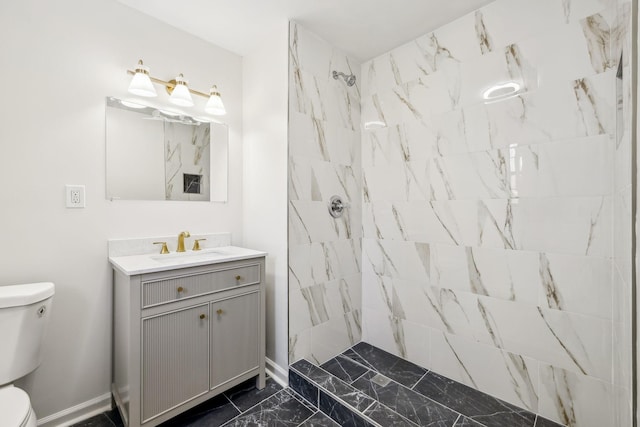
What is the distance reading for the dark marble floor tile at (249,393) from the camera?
66.2 inches

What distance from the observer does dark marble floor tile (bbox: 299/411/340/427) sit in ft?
5.00

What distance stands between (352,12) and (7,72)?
1.90 m

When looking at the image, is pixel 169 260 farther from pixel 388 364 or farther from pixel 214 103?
pixel 388 364

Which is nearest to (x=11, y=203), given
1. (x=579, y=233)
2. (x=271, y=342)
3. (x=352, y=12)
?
(x=271, y=342)

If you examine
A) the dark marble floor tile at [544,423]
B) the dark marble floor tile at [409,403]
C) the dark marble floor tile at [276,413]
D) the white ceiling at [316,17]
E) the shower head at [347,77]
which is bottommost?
the dark marble floor tile at [276,413]

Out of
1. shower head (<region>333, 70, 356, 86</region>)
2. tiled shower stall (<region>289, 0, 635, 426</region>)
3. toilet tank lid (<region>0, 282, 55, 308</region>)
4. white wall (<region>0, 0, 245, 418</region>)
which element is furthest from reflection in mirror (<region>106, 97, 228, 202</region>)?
shower head (<region>333, 70, 356, 86</region>)

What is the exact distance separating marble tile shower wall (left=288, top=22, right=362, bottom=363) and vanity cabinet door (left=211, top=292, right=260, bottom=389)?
0.82ft

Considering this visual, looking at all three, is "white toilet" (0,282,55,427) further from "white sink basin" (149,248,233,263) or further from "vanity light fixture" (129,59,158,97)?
"vanity light fixture" (129,59,158,97)

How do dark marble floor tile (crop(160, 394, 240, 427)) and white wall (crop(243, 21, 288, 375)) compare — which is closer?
dark marble floor tile (crop(160, 394, 240, 427))

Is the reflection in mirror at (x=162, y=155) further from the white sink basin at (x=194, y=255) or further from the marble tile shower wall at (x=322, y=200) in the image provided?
the marble tile shower wall at (x=322, y=200)

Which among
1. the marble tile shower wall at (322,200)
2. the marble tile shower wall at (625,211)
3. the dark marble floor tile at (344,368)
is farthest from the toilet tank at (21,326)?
the marble tile shower wall at (625,211)

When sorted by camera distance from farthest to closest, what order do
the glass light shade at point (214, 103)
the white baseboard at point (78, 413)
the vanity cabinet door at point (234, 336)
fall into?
the glass light shade at point (214, 103), the vanity cabinet door at point (234, 336), the white baseboard at point (78, 413)

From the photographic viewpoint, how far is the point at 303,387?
1.73m

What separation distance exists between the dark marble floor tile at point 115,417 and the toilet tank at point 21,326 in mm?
521
